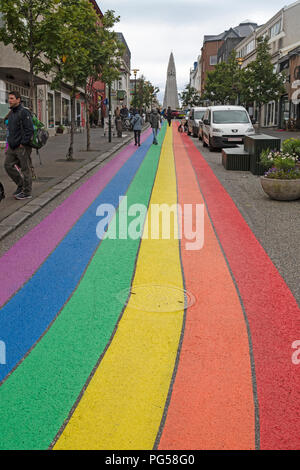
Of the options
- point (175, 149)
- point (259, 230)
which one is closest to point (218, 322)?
point (259, 230)

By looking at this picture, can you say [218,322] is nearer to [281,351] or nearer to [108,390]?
[281,351]

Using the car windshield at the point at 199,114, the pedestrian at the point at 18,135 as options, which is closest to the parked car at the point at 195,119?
the car windshield at the point at 199,114

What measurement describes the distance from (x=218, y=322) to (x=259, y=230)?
3.80 meters

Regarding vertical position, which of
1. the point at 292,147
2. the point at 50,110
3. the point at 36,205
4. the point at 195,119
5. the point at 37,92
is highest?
the point at 37,92

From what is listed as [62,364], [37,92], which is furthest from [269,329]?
[37,92]

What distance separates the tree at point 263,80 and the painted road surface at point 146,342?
39.8 metres

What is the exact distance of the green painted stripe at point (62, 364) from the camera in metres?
3.14

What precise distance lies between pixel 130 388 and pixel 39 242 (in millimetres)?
4343

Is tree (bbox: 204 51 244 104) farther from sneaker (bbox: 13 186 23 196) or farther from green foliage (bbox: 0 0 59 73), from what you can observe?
sneaker (bbox: 13 186 23 196)

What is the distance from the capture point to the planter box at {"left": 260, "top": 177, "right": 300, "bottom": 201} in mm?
10312

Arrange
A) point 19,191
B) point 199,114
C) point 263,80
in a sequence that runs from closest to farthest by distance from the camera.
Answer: point 19,191 → point 199,114 → point 263,80

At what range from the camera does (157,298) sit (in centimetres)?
530

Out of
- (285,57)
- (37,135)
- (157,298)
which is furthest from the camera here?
(285,57)

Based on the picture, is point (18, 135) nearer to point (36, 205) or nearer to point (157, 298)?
point (36, 205)
